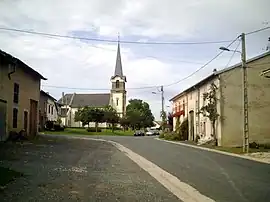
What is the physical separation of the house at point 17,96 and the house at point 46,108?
29.0 metres

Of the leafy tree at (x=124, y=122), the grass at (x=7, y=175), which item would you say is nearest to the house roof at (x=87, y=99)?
the leafy tree at (x=124, y=122)

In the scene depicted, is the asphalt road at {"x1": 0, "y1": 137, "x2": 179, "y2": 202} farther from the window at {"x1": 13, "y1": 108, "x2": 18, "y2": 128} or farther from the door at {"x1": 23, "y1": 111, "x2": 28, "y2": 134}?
the door at {"x1": 23, "y1": 111, "x2": 28, "y2": 134}

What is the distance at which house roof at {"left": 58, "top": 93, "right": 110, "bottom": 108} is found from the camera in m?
137

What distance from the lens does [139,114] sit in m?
114

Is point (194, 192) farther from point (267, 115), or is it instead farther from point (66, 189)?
point (267, 115)

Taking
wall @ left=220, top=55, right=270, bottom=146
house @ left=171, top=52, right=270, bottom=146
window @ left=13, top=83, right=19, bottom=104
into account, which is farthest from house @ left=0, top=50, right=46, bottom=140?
Result: wall @ left=220, top=55, right=270, bottom=146

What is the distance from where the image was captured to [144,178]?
13727 millimetres

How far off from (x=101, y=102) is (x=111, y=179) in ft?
414

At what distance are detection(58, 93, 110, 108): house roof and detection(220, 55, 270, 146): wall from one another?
321 ft

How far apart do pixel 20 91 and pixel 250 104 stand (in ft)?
67.5

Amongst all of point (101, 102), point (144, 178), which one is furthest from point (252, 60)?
point (101, 102)

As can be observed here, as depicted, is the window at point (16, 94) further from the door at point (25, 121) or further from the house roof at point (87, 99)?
the house roof at point (87, 99)

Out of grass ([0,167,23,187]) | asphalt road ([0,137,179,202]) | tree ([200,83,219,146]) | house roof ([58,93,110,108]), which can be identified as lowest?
asphalt road ([0,137,179,202])

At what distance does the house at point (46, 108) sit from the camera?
70969mm
